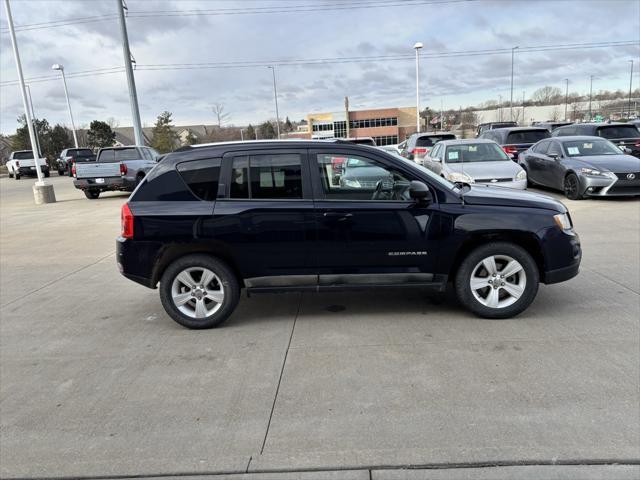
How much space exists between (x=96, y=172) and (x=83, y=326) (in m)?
12.6

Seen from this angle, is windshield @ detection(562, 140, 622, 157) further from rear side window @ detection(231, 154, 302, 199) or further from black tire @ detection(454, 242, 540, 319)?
rear side window @ detection(231, 154, 302, 199)

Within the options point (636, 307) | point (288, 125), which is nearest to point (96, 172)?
point (636, 307)

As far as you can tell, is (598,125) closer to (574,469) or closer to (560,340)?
(560,340)

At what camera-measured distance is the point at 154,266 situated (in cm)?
469

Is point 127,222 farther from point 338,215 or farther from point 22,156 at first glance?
point 22,156

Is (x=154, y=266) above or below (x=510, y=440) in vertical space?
above

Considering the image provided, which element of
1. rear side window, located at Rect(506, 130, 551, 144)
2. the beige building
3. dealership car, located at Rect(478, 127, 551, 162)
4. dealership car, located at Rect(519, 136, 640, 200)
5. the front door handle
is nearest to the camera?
the front door handle

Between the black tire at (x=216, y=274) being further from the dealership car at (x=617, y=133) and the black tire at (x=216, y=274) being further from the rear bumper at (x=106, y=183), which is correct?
the dealership car at (x=617, y=133)

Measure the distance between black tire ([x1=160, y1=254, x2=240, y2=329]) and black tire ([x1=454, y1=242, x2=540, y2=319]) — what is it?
2150 millimetres

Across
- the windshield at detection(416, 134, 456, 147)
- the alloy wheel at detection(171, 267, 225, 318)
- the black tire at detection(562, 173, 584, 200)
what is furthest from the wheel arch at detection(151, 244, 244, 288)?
the windshield at detection(416, 134, 456, 147)

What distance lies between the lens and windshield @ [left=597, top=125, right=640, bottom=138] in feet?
50.7

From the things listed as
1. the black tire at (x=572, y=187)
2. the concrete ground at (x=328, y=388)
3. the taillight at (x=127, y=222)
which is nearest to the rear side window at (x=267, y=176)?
the taillight at (x=127, y=222)

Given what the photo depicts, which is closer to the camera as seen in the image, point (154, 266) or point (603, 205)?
point (154, 266)

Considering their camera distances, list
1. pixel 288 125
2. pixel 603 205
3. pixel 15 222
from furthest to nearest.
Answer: pixel 288 125 → pixel 15 222 → pixel 603 205
